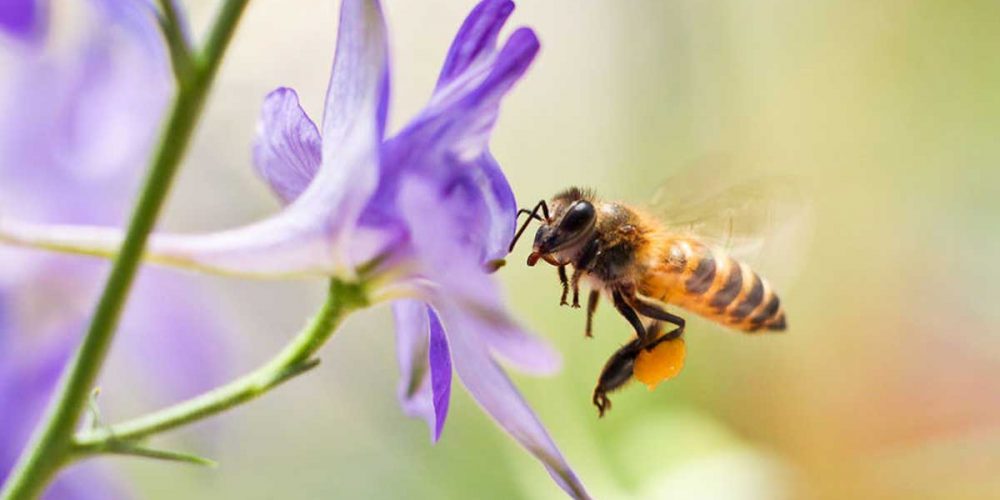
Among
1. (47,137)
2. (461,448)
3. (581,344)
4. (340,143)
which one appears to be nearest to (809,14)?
(581,344)

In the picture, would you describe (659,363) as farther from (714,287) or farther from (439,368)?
(439,368)

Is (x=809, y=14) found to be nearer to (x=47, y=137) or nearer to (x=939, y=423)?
(x=939, y=423)

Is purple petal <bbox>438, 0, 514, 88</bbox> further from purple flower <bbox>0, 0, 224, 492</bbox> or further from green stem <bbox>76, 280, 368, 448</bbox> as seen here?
purple flower <bbox>0, 0, 224, 492</bbox>

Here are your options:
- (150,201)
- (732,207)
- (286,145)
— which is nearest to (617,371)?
(732,207)

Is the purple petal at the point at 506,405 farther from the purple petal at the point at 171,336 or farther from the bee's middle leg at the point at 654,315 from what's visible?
the purple petal at the point at 171,336

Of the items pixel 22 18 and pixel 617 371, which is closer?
pixel 22 18

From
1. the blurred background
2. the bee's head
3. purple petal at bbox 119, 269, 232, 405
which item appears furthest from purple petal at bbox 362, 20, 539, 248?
the blurred background
